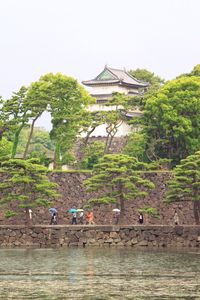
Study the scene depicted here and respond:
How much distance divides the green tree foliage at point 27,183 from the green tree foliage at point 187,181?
6.30 m

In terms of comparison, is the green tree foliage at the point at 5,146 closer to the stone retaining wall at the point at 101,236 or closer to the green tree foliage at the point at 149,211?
the green tree foliage at the point at 149,211

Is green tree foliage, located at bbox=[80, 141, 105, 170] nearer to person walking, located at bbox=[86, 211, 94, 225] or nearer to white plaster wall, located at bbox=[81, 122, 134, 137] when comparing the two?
white plaster wall, located at bbox=[81, 122, 134, 137]

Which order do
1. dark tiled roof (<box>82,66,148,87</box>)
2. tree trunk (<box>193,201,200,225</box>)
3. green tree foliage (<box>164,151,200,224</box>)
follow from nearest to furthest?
green tree foliage (<box>164,151,200,224</box>)
tree trunk (<box>193,201,200,225</box>)
dark tiled roof (<box>82,66,148,87</box>)

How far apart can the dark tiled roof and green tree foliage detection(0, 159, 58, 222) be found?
1094 inches

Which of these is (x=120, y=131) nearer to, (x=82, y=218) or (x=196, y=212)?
(x=82, y=218)

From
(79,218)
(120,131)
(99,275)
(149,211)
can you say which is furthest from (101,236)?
(120,131)

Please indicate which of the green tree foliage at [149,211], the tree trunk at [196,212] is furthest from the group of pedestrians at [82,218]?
the tree trunk at [196,212]

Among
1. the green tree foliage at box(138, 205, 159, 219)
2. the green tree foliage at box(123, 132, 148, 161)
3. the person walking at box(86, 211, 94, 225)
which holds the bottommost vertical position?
the person walking at box(86, 211, 94, 225)

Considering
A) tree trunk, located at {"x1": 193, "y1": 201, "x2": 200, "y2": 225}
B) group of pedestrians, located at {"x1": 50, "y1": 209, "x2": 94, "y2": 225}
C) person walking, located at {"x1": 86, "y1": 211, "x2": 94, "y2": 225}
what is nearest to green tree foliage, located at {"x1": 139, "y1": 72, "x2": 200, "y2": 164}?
group of pedestrians, located at {"x1": 50, "y1": 209, "x2": 94, "y2": 225}

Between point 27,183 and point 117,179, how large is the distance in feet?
15.7

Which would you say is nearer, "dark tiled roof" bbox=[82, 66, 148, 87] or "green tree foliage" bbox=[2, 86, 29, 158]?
"green tree foliage" bbox=[2, 86, 29, 158]

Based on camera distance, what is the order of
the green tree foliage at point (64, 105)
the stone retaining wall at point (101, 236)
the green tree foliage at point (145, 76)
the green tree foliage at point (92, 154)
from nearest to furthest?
the stone retaining wall at point (101, 236) → the green tree foliage at point (64, 105) → the green tree foliage at point (92, 154) → the green tree foliage at point (145, 76)

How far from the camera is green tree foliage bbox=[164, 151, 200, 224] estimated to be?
154 feet

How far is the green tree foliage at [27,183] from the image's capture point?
158ft
